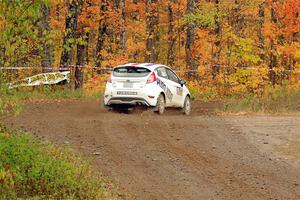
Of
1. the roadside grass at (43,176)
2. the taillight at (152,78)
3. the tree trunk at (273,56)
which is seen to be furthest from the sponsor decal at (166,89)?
the tree trunk at (273,56)

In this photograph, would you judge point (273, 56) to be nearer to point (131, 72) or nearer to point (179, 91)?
point (179, 91)

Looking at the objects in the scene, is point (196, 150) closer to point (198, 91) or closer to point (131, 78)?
point (131, 78)

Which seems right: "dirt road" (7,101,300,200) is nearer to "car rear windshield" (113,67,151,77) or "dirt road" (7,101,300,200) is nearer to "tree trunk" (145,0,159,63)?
"car rear windshield" (113,67,151,77)

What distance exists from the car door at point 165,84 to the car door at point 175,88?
0.08m

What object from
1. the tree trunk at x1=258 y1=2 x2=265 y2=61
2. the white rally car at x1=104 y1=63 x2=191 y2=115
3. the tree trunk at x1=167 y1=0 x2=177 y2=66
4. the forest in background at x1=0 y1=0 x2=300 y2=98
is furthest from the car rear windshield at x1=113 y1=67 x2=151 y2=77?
the tree trunk at x1=167 y1=0 x2=177 y2=66

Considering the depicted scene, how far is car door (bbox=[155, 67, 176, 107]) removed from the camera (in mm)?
20561

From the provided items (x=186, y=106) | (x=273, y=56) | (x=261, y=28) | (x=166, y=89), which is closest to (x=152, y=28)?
(x=273, y=56)

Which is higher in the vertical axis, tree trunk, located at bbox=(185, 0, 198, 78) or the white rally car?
tree trunk, located at bbox=(185, 0, 198, 78)

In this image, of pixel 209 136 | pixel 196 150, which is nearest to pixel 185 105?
pixel 209 136

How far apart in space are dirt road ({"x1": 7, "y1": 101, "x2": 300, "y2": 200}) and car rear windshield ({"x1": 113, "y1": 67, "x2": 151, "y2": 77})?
1.29 m

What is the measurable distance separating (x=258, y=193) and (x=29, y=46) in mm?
5018

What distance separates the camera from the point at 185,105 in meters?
22.5

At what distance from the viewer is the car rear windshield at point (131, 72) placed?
2014cm

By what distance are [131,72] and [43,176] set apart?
10.6 m
